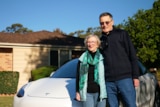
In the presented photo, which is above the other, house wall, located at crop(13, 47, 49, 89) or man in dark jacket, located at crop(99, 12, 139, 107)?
house wall, located at crop(13, 47, 49, 89)

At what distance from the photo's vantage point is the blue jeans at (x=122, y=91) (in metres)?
4.72

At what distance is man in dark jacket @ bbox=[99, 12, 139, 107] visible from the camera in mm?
4711

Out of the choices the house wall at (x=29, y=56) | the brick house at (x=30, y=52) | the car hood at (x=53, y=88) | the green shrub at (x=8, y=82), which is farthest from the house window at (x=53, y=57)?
the car hood at (x=53, y=88)

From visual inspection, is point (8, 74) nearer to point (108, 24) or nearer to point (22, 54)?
point (22, 54)

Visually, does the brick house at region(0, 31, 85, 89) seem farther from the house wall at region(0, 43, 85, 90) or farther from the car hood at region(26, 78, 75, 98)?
the car hood at region(26, 78, 75, 98)

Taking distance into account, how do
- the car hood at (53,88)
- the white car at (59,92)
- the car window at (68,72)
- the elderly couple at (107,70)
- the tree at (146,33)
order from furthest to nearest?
the tree at (146,33) < the car window at (68,72) < the car hood at (53,88) < the white car at (59,92) < the elderly couple at (107,70)

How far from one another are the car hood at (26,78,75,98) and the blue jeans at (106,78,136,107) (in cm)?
63

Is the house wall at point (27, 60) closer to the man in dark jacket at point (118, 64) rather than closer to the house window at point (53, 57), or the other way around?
the house window at point (53, 57)

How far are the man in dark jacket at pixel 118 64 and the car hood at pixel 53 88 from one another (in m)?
0.70

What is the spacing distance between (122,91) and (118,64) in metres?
0.39

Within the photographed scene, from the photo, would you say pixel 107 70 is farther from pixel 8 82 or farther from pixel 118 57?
pixel 8 82

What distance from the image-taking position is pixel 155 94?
716cm

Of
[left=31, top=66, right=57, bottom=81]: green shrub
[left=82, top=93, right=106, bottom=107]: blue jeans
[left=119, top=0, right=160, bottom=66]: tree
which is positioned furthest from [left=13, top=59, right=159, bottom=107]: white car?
[left=119, top=0, right=160, bottom=66]: tree

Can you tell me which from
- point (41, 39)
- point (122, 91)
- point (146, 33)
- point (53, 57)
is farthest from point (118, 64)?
point (41, 39)
